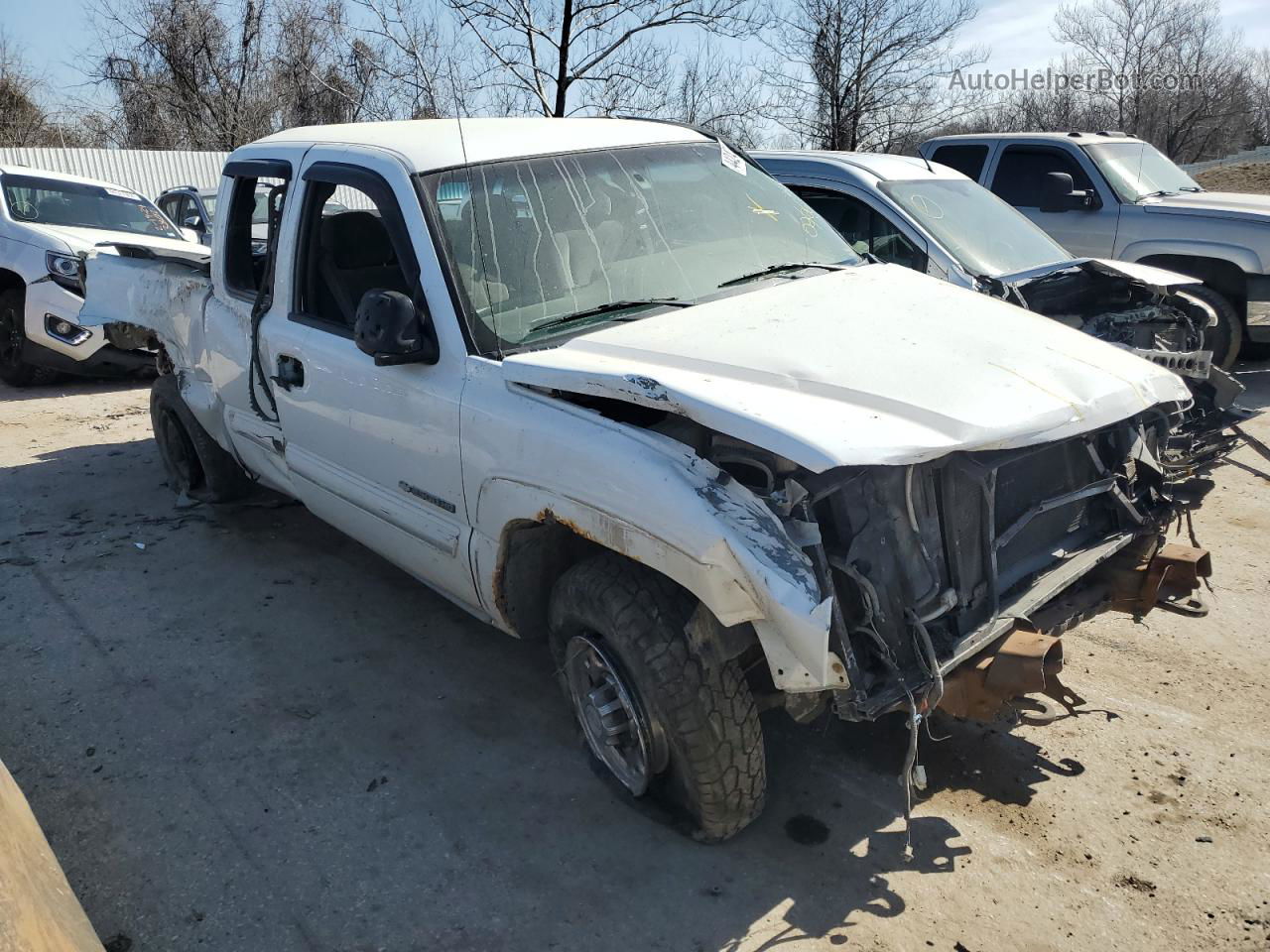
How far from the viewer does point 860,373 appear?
2.74 meters

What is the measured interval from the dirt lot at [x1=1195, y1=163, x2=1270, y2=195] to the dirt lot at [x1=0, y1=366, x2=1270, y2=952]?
23.2 m

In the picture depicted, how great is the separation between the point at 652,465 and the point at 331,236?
7.60ft

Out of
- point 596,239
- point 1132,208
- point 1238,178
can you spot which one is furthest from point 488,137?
point 1238,178

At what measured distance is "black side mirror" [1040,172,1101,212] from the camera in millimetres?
8320

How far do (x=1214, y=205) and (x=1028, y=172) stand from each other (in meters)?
1.59

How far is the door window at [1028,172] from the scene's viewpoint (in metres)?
8.99

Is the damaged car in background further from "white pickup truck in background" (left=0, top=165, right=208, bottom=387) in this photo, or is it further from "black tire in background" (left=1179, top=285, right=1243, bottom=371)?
"white pickup truck in background" (left=0, top=165, right=208, bottom=387)

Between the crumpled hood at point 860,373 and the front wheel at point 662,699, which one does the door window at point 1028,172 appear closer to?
the crumpled hood at point 860,373

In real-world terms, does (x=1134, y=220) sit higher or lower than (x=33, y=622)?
higher

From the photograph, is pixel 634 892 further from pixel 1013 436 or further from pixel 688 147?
pixel 688 147

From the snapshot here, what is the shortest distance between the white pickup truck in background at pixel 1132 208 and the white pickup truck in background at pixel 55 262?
7236mm

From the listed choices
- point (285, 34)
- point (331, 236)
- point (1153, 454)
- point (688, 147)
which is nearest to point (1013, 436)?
point (1153, 454)

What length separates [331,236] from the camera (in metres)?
4.16

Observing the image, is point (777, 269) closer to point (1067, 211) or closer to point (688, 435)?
point (688, 435)
